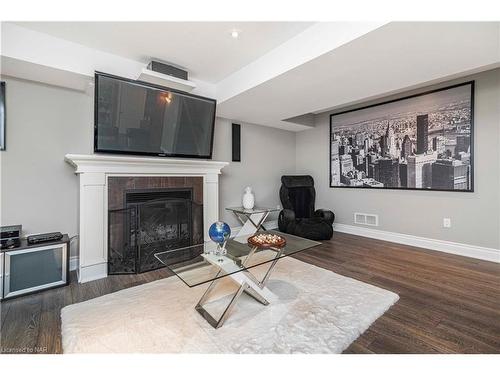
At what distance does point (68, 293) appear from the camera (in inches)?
85.4

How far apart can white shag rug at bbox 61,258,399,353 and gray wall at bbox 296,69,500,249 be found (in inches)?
76.6

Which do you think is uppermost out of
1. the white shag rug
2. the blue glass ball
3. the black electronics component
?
the blue glass ball

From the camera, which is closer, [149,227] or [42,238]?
[42,238]

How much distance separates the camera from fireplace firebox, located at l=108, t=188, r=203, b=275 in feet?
8.59

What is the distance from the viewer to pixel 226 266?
5.57 feet

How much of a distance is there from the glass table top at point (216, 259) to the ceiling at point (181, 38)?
1947 mm

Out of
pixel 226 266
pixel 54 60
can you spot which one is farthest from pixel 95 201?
pixel 226 266

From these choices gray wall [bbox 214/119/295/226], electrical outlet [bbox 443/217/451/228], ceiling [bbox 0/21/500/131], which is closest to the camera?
ceiling [bbox 0/21/500/131]

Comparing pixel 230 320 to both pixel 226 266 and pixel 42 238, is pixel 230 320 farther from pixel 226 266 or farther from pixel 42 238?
pixel 42 238

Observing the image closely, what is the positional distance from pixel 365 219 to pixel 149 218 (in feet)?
11.6

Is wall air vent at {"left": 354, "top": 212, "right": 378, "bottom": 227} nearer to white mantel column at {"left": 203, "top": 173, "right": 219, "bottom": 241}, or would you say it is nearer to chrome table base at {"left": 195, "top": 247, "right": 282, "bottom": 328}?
white mantel column at {"left": 203, "top": 173, "right": 219, "bottom": 241}

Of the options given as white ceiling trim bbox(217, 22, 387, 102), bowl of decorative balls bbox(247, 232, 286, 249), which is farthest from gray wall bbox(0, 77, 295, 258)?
bowl of decorative balls bbox(247, 232, 286, 249)

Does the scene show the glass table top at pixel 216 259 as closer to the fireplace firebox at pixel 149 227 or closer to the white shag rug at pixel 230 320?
the white shag rug at pixel 230 320
